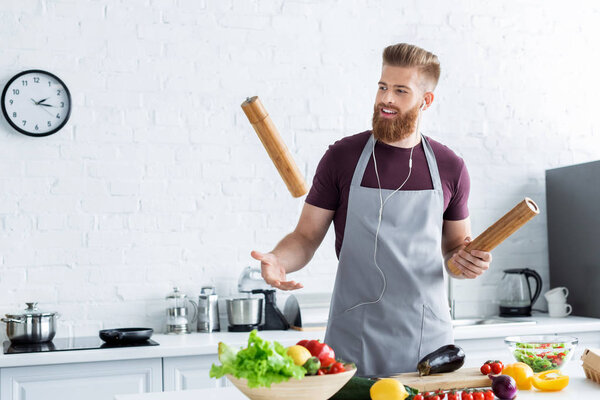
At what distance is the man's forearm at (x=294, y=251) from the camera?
2.47m

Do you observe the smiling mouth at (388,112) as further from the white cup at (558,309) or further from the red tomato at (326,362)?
the white cup at (558,309)

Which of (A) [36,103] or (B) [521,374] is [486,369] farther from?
(A) [36,103]

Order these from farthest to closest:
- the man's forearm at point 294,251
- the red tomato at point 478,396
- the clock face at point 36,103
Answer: the clock face at point 36,103
the man's forearm at point 294,251
the red tomato at point 478,396

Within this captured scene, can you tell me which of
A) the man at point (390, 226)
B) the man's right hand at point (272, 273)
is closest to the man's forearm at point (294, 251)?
the man at point (390, 226)

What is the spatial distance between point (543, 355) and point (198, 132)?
2254mm

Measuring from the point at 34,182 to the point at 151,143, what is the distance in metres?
0.60

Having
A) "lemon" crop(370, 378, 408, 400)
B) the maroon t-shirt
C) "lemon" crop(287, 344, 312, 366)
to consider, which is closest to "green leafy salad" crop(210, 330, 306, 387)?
"lemon" crop(287, 344, 312, 366)

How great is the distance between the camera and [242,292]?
3.68m

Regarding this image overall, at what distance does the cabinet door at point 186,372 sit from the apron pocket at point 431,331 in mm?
1091

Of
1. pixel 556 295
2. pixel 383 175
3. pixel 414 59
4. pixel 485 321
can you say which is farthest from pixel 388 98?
pixel 556 295

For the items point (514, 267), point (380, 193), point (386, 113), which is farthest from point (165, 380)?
point (514, 267)

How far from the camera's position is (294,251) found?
2.50 meters

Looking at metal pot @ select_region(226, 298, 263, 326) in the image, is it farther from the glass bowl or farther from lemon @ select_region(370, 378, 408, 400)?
lemon @ select_region(370, 378, 408, 400)

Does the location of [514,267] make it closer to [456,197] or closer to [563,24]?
[563,24]
